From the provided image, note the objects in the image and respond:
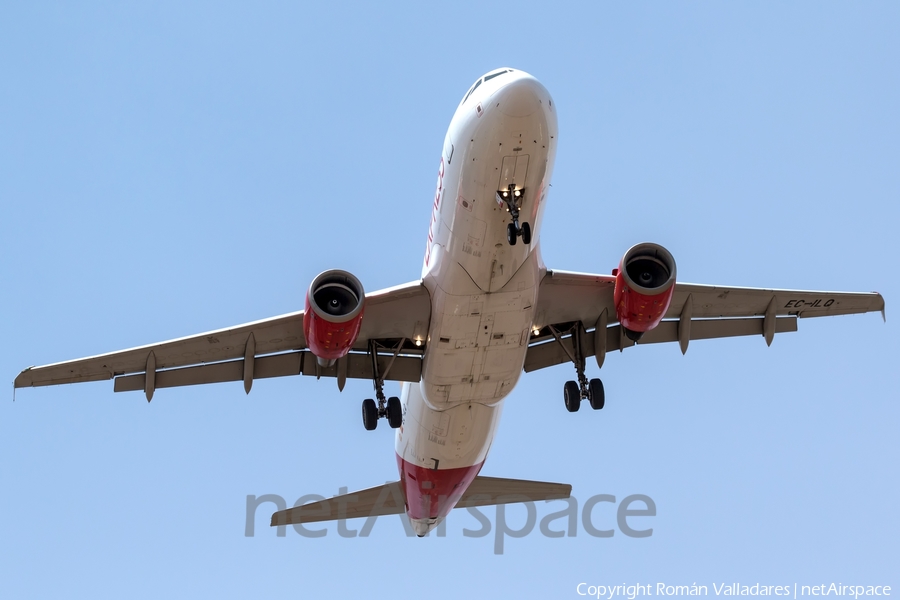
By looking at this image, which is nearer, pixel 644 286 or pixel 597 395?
pixel 644 286

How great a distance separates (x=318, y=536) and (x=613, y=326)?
9628mm

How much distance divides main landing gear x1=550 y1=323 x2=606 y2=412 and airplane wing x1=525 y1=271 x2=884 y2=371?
34 millimetres

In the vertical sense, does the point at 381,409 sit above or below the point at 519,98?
below

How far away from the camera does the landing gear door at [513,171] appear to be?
1953 cm

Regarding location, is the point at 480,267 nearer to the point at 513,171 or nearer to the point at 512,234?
the point at 512,234

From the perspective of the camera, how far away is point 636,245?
22312mm

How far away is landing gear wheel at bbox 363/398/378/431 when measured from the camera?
23.8m

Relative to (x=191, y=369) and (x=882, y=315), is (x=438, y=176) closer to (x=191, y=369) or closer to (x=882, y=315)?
(x=191, y=369)

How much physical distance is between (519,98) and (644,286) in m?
5.25

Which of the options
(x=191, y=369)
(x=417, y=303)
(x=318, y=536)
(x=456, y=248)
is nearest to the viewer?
(x=456, y=248)

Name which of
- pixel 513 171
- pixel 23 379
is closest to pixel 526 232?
pixel 513 171

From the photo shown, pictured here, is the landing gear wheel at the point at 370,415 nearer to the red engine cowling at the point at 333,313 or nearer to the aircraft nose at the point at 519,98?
the red engine cowling at the point at 333,313

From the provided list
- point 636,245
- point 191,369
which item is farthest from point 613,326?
point 191,369

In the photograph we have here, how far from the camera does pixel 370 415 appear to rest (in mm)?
23859
